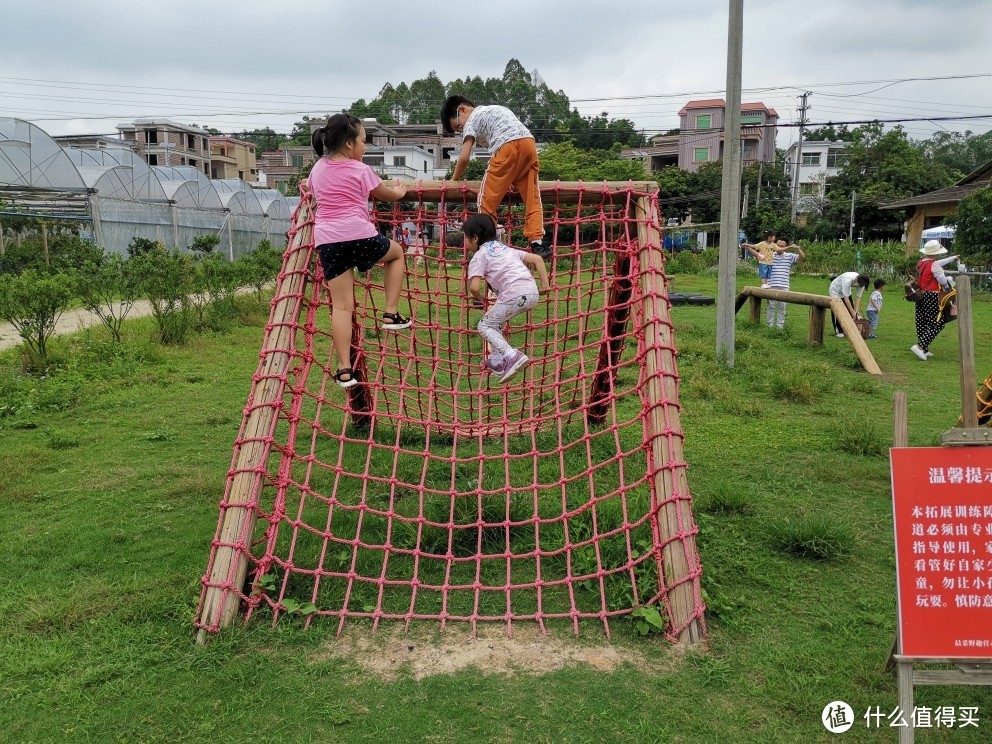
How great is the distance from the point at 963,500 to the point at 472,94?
64.2m

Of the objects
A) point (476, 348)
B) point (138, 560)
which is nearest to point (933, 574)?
point (138, 560)

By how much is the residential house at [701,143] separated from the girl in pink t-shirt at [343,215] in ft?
174

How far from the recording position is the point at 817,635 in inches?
111

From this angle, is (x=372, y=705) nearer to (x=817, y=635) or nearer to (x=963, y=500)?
(x=817, y=635)

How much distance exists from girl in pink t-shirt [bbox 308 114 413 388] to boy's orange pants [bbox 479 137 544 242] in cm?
61

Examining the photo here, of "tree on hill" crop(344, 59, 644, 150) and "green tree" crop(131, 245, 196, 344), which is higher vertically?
"tree on hill" crop(344, 59, 644, 150)

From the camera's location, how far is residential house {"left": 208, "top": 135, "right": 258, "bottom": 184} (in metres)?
61.1

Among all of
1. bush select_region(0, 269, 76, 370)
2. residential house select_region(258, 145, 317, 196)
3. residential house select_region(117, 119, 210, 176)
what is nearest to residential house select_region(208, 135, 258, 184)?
residential house select_region(258, 145, 317, 196)

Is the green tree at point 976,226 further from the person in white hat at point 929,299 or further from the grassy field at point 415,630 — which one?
the grassy field at point 415,630

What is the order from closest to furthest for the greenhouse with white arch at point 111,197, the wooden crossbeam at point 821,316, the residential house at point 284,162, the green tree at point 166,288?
the wooden crossbeam at point 821,316 → the green tree at point 166,288 → the greenhouse with white arch at point 111,197 → the residential house at point 284,162

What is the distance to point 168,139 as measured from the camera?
5131 cm

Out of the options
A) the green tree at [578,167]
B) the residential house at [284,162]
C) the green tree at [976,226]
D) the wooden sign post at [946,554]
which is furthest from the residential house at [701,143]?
the wooden sign post at [946,554]

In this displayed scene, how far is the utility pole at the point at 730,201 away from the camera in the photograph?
7.69 meters

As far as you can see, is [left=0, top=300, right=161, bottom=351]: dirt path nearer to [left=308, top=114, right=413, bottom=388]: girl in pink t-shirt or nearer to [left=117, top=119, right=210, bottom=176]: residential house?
[left=308, top=114, right=413, bottom=388]: girl in pink t-shirt
